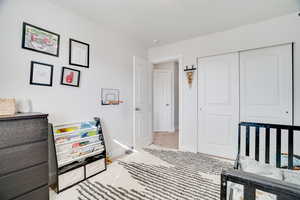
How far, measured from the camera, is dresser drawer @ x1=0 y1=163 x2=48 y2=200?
1.25m

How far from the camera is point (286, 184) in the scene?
20.2 inches

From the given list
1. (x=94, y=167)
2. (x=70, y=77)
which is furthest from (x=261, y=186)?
(x=70, y=77)

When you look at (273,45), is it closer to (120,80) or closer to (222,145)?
(222,145)

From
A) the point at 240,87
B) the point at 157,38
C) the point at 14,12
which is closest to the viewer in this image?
the point at 14,12

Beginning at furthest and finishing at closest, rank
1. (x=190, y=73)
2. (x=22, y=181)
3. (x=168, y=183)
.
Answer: (x=190, y=73), (x=168, y=183), (x=22, y=181)

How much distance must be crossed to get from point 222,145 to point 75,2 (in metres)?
3.42

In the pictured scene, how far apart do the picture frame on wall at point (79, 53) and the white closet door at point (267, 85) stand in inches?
108

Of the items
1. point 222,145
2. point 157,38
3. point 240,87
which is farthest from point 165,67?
point 222,145

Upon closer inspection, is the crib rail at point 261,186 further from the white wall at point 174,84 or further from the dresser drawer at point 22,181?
the white wall at point 174,84

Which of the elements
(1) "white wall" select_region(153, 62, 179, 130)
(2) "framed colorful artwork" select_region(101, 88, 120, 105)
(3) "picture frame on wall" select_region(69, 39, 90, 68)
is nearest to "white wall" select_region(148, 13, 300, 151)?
(2) "framed colorful artwork" select_region(101, 88, 120, 105)

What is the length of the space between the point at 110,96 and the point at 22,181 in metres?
1.65

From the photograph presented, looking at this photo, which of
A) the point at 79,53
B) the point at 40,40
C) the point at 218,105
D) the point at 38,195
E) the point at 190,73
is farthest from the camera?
the point at 190,73

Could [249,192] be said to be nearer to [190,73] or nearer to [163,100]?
[190,73]

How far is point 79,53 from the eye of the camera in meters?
2.21
